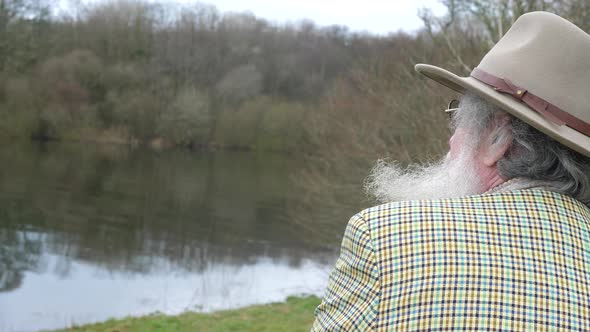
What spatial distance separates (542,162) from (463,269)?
33 centimetres

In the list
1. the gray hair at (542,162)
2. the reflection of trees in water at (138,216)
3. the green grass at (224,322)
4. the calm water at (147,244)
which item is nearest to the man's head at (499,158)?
the gray hair at (542,162)

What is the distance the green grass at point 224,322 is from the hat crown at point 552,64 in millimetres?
7538

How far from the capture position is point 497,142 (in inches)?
50.7

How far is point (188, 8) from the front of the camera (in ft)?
225

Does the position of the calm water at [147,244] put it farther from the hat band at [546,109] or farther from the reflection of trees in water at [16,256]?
the hat band at [546,109]

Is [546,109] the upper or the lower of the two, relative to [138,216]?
upper

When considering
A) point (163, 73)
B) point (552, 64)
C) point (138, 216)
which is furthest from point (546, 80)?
point (163, 73)

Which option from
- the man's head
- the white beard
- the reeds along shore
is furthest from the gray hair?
the reeds along shore

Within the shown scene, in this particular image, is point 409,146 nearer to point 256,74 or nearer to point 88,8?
point 256,74

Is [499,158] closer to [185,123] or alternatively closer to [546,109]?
[546,109]

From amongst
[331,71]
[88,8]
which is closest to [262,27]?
[331,71]

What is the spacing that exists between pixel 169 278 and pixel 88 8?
56381 mm

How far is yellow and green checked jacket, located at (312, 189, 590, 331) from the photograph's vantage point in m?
1.06

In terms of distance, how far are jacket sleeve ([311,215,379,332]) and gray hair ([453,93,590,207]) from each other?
374 millimetres
